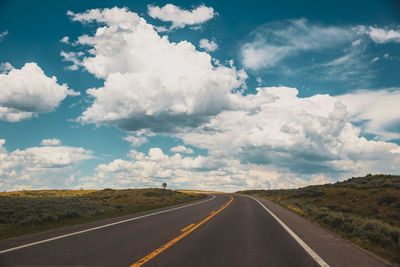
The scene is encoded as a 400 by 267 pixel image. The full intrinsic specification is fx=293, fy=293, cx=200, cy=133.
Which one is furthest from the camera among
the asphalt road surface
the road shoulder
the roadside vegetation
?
the roadside vegetation

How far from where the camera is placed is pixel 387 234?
959 cm

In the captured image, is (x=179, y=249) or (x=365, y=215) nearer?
(x=179, y=249)

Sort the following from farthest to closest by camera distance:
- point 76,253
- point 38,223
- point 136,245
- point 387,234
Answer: point 38,223
point 387,234
point 136,245
point 76,253

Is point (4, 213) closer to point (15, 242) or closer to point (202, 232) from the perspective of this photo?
point (15, 242)

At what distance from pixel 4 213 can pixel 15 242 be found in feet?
30.3

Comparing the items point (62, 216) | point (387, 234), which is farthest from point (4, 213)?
point (387, 234)

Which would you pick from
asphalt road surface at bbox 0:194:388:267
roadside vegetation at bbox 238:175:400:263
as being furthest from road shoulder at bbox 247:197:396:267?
roadside vegetation at bbox 238:175:400:263

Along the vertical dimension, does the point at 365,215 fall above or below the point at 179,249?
below

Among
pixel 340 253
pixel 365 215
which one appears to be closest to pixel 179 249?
pixel 340 253

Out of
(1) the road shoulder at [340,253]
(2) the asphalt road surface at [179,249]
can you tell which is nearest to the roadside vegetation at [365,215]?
(1) the road shoulder at [340,253]

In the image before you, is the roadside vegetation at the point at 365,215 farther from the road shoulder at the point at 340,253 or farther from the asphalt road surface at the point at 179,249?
the asphalt road surface at the point at 179,249

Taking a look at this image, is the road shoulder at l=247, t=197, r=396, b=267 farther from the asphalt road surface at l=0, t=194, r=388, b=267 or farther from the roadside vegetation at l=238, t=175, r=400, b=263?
the roadside vegetation at l=238, t=175, r=400, b=263

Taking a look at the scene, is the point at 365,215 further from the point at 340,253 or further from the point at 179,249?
the point at 179,249

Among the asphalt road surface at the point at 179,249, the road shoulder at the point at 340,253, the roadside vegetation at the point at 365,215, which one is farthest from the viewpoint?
the roadside vegetation at the point at 365,215
